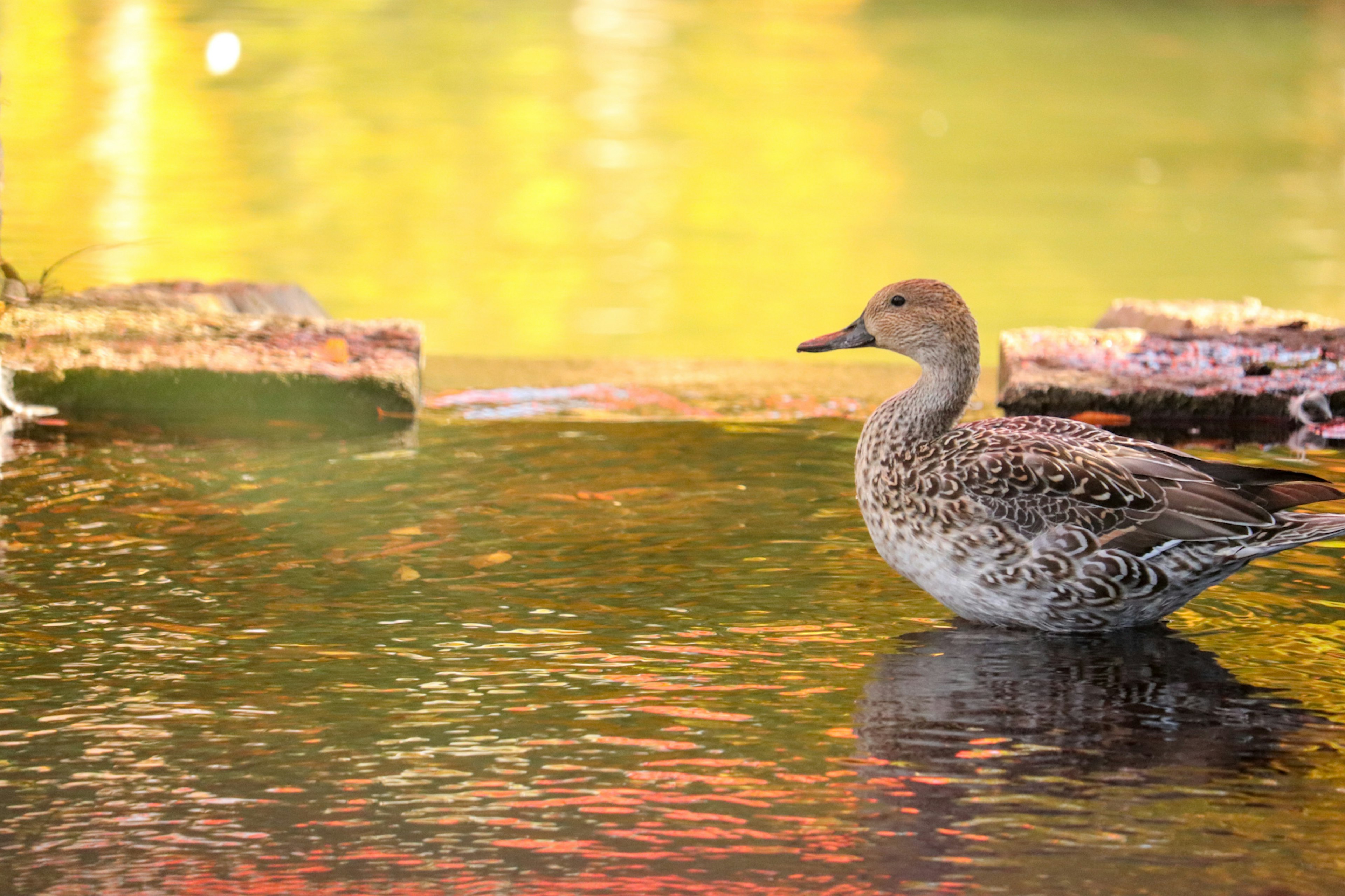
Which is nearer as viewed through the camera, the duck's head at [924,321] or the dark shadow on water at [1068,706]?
the dark shadow on water at [1068,706]

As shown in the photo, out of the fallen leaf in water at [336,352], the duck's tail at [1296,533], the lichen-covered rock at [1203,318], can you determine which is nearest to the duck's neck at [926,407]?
the duck's tail at [1296,533]

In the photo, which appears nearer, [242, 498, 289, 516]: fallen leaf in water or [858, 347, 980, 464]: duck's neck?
[858, 347, 980, 464]: duck's neck

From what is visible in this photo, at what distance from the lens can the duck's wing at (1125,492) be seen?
16.1ft

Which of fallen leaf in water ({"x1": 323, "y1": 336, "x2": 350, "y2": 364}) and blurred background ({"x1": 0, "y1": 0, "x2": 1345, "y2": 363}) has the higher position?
blurred background ({"x1": 0, "y1": 0, "x2": 1345, "y2": 363})

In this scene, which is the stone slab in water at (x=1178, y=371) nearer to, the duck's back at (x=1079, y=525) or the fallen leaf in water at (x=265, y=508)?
the duck's back at (x=1079, y=525)

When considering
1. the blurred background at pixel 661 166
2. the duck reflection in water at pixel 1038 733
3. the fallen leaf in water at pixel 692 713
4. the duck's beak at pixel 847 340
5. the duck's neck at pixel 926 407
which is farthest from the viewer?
the blurred background at pixel 661 166

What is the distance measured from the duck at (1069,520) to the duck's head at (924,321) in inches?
10.6

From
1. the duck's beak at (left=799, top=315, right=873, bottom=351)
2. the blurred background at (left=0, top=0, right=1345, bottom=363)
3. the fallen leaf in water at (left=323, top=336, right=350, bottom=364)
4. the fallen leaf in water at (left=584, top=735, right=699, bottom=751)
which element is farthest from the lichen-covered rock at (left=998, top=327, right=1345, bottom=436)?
the fallen leaf in water at (left=584, top=735, right=699, bottom=751)

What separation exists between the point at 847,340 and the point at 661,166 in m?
11.4

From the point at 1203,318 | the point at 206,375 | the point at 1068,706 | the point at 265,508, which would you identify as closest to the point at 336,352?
the point at 206,375

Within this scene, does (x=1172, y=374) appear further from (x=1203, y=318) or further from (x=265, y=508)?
(x=265, y=508)

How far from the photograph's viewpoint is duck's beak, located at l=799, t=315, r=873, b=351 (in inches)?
223

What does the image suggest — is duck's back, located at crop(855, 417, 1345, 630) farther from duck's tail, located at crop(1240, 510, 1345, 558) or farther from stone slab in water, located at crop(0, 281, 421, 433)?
stone slab in water, located at crop(0, 281, 421, 433)

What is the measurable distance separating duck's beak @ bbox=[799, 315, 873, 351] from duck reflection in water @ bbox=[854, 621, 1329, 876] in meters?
0.92
